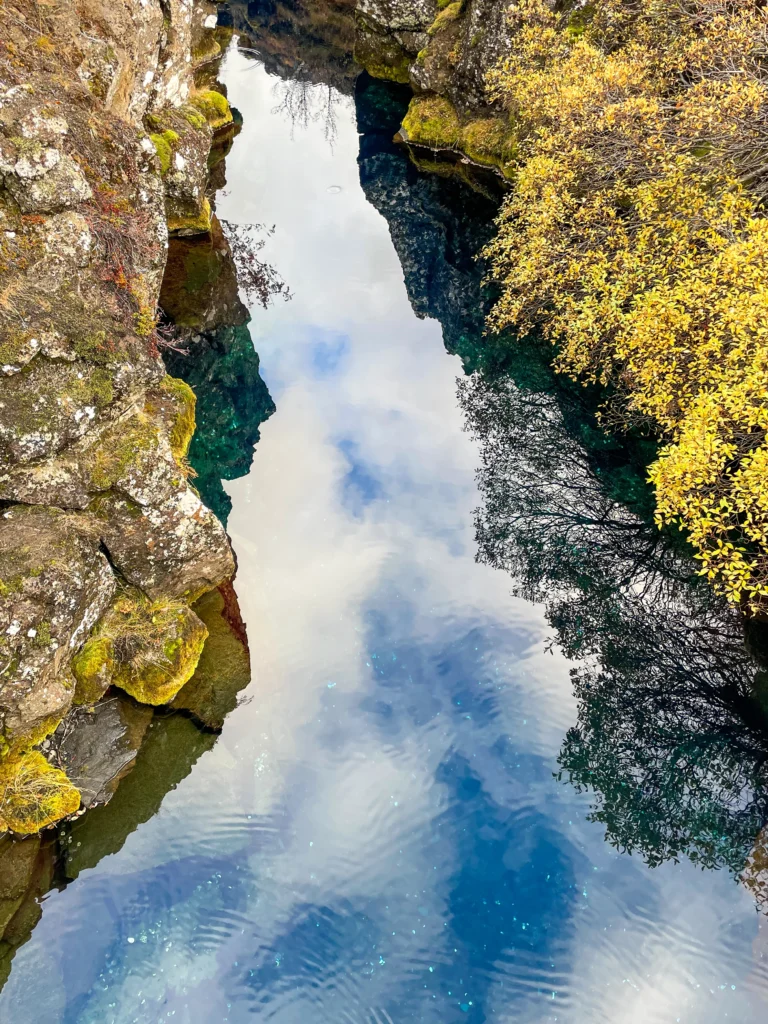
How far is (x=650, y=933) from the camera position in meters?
11.3

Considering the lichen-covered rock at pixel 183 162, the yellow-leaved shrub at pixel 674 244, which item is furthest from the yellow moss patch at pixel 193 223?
the yellow-leaved shrub at pixel 674 244

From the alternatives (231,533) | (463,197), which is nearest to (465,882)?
(231,533)

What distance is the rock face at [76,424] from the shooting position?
423 inches

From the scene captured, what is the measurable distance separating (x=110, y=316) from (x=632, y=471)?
593 inches

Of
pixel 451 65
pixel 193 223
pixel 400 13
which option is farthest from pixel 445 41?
pixel 193 223

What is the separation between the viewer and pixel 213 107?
33.9 metres

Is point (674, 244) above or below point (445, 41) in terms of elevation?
below

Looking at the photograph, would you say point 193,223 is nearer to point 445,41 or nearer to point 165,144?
point 165,144

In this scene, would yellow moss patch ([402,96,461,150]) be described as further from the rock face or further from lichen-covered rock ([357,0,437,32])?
the rock face

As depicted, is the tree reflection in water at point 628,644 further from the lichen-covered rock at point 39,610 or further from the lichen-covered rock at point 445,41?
the lichen-covered rock at point 445,41

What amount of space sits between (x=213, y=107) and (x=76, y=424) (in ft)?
101

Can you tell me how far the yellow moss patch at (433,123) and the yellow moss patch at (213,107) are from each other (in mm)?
10535

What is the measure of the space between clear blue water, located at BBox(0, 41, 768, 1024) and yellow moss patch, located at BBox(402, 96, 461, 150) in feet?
82.8

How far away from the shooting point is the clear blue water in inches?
414
